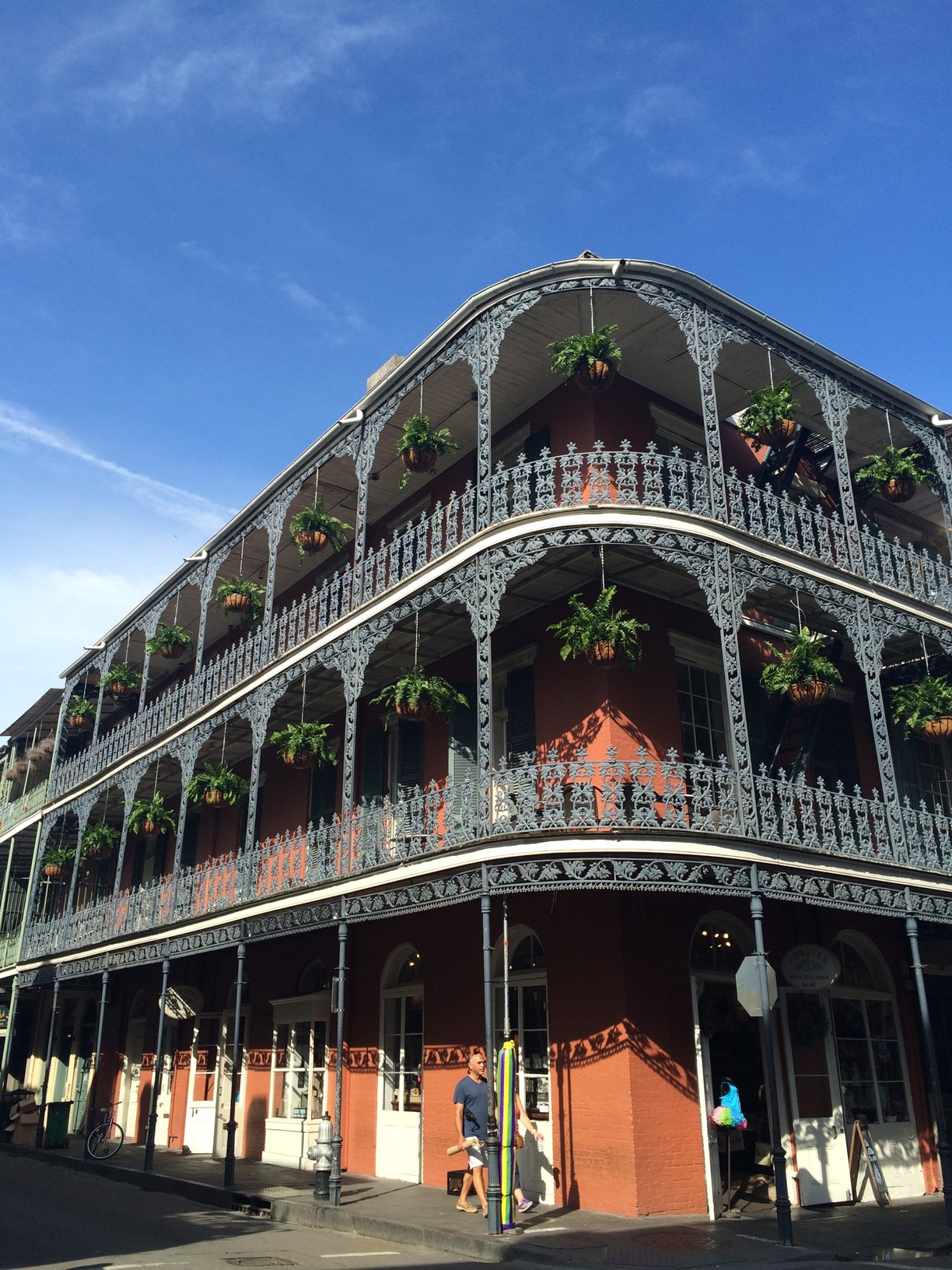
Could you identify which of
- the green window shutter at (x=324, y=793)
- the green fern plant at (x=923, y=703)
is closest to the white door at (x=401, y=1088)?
the green window shutter at (x=324, y=793)

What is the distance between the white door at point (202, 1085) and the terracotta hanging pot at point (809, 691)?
12.1 metres

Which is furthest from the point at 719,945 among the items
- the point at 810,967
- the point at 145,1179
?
the point at 145,1179

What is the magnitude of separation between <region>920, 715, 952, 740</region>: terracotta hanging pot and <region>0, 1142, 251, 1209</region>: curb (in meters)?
9.79

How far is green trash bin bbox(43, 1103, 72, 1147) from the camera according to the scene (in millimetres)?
18766

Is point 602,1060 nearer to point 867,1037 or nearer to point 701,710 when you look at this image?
point 867,1037

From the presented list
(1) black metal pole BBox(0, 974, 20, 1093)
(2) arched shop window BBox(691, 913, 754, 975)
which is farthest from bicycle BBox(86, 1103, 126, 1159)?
(2) arched shop window BBox(691, 913, 754, 975)

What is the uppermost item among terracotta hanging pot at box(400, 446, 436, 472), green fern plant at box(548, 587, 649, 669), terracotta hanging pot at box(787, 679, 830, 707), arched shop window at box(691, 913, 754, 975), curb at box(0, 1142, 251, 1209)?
terracotta hanging pot at box(400, 446, 436, 472)

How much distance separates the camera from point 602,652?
1114cm

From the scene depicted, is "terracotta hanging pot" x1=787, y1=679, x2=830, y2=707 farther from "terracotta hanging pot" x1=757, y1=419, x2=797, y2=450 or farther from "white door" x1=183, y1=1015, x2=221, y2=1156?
"white door" x1=183, y1=1015, x2=221, y2=1156

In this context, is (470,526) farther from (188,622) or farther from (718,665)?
(188,622)

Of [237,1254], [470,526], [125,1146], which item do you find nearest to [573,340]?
[470,526]

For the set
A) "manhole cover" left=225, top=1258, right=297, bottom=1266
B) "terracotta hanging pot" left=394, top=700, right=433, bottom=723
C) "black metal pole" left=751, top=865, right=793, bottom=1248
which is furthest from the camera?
"terracotta hanging pot" left=394, top=700, right=433, bottom=723

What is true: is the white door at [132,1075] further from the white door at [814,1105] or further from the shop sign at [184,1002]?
the white door at [814,1105]

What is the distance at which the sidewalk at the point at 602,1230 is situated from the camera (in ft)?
27.6
